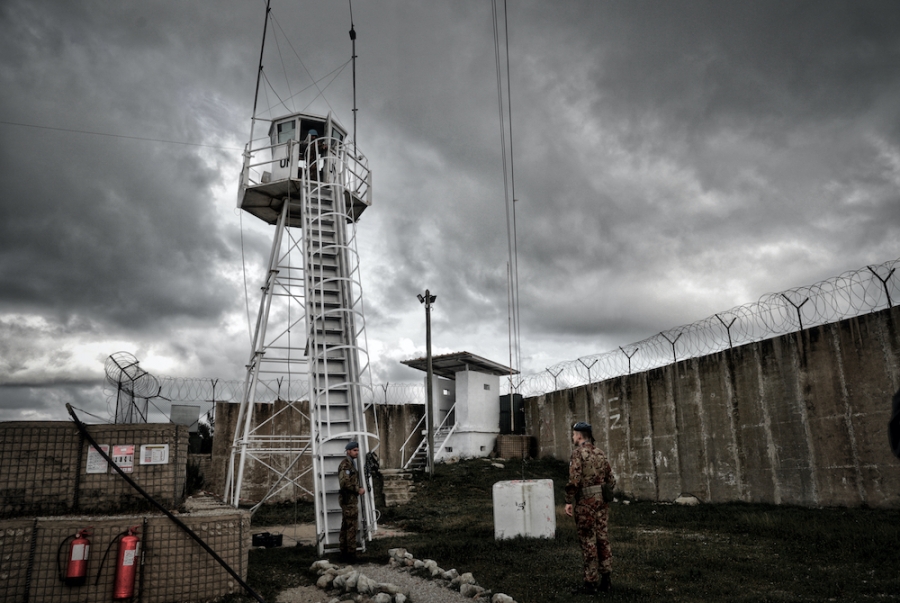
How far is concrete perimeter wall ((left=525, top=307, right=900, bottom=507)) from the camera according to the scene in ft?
36.9

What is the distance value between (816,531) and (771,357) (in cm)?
517

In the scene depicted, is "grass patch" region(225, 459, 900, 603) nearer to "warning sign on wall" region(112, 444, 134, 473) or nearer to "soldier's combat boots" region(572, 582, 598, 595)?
"soldier's combat boots" region(572, 582, 598, 595)

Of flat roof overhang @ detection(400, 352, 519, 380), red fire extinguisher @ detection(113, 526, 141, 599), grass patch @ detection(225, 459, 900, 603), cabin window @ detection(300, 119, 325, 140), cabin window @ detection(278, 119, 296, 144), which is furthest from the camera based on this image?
flat roof overhang @ detection(400, 352, 519, 380)

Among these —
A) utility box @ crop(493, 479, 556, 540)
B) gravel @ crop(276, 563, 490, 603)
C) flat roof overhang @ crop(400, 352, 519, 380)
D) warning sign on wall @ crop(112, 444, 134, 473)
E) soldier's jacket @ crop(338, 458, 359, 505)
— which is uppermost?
flat roof overhang @ crop(400, 352, 519, 380)

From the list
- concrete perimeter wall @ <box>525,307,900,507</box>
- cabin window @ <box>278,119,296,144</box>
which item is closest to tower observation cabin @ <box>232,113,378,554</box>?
cabin window @ <box>278,119,296,144</box>

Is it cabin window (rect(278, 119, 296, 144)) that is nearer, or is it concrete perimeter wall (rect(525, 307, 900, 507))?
concrete perimeter wall (rect(525, 307, 900, 507))

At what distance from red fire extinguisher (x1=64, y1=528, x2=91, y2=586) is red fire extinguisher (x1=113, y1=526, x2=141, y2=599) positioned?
0.29m

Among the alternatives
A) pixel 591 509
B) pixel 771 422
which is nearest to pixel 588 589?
pixel 591 509

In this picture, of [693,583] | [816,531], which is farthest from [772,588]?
[816,531]

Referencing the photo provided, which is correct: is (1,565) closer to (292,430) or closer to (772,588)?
(772,588)

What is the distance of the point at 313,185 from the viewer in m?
14.7

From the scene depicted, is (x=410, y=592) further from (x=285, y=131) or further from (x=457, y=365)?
(x=457, y=365)

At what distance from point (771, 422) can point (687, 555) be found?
258 inches

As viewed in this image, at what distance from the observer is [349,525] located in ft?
29.1
